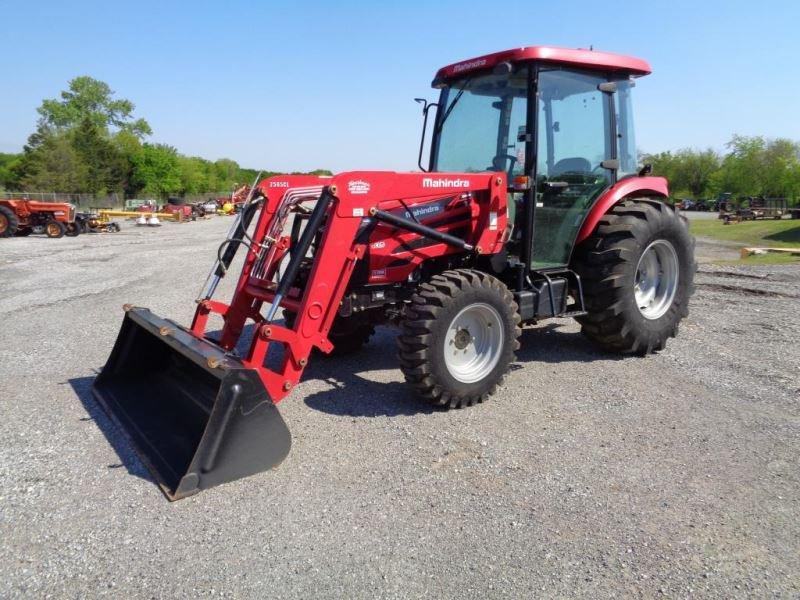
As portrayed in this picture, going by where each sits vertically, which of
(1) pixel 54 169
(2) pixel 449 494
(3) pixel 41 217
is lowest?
(2) pixel 449 494

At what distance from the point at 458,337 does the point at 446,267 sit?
2.71 ft

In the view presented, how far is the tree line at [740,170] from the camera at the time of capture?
56.1 metres

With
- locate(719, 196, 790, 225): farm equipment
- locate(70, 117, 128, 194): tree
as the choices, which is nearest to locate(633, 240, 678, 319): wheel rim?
locate(719, 196, 790, 225): farm equipment

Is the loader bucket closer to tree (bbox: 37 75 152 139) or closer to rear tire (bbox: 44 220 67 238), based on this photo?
rear tire (bbox: 44 220 67 238)

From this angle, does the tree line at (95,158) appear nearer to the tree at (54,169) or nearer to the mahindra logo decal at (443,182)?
the tree at (54,169)

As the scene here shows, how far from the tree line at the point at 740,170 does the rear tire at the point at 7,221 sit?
5717cm

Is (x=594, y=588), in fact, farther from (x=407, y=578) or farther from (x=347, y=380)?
(x=347, y=380)

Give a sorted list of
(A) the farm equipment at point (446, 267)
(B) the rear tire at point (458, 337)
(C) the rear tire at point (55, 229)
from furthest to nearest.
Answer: (C) the rear tire at point (55, 229) → (B) the rear tire at point (458, 337) → (A) the farm equipment at point (446, 267)

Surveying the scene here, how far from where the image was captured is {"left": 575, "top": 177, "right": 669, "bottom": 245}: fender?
5664mm

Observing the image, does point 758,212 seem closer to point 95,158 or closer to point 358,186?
point 358,186

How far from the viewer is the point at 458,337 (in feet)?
15.4

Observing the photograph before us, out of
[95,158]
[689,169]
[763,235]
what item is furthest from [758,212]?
[95,158]

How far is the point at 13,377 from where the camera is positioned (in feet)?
17.9

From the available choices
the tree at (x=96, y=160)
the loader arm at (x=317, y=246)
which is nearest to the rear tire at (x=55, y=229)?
the loader arm at (x=317, y=246)
